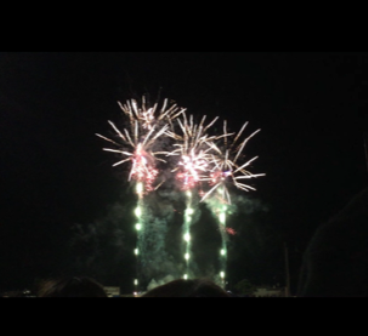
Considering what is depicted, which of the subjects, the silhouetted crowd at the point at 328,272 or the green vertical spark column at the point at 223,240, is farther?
the green vertical spark column at the point at 223,240

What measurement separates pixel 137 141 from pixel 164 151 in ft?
2.66

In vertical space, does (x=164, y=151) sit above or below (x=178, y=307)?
above

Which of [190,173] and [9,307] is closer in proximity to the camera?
[9,307]

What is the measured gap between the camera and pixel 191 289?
21.1 feet

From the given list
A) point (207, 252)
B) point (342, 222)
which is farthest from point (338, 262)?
point (207, 252)

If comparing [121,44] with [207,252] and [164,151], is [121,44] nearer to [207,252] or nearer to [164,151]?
[164,151]

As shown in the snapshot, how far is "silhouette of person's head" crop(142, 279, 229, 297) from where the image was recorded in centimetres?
627

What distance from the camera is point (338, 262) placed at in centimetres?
805

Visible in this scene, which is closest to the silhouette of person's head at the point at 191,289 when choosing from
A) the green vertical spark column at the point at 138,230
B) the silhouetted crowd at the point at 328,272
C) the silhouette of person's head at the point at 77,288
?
the silhouetted crowd at the point at 328,272

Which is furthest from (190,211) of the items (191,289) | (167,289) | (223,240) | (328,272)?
(191,289)

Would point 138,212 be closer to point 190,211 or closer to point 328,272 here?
point 190,211

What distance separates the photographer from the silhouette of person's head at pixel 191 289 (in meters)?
6.27

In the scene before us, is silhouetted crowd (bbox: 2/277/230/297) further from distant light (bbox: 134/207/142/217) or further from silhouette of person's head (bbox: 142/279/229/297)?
distant light (bbox: 134/207/142/217)

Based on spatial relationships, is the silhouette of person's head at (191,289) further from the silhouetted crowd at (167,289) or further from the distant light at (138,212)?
the distant light at (138,212)
